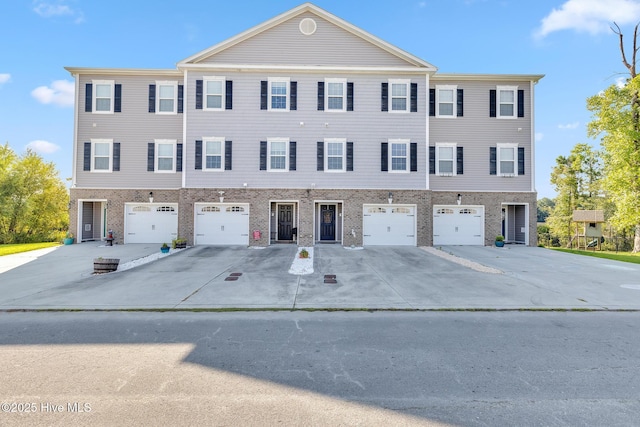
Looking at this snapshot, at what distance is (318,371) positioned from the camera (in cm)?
403

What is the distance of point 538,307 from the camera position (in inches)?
274

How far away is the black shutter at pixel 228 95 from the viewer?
16.4 metres

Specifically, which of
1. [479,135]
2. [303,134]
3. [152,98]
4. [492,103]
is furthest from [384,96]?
[152,98]

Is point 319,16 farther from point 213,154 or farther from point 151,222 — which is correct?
point 151,222

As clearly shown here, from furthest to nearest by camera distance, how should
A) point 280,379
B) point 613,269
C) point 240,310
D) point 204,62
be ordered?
1. point 204,62
2. point 613,269
3. point 240,310
4. point 280,379

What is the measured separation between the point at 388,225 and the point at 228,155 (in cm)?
960

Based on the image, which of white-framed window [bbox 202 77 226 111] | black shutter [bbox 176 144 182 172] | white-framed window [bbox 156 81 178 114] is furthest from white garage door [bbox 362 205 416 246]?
white-framed window [bbox 156 81 178 114]

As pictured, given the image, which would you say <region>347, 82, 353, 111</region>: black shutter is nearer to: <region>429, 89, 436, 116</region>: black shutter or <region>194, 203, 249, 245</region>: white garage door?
<region>429, 89, 436, 116</region>: black shutter

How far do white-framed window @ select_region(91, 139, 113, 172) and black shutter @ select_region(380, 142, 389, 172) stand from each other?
50.9ft

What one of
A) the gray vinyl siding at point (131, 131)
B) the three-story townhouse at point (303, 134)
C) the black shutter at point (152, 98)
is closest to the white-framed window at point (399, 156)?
the three-story townhouse at point (303, 134)

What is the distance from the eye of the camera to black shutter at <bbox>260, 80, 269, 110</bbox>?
1645 centimetres

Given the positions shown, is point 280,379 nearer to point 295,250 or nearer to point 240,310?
point 240,310

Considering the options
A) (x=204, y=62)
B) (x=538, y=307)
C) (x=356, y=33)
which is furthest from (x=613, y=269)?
(x=204, y=62)

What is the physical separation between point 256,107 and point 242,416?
15697 millimetres
